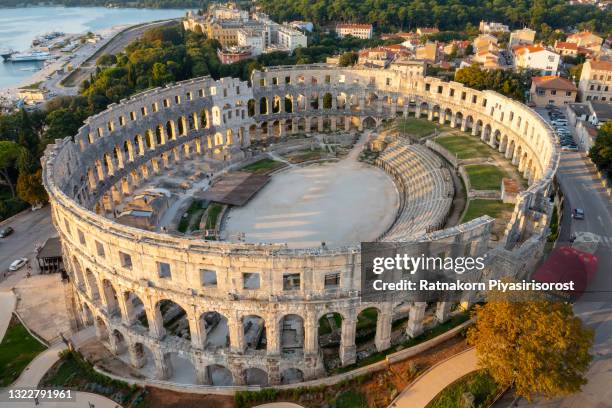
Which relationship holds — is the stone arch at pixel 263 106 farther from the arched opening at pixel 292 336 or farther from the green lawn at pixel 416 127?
the arched opening at pixel 292 336

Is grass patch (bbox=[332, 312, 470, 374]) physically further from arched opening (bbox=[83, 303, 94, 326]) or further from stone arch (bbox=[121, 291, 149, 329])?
arched opening (bbox=[83, 303, 94, 326])

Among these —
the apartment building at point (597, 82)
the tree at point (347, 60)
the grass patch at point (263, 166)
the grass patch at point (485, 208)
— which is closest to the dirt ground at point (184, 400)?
the grass patch at point (485, 208)

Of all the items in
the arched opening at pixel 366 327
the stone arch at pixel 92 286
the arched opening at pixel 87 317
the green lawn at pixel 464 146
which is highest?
the green lawn at pixel 464 146

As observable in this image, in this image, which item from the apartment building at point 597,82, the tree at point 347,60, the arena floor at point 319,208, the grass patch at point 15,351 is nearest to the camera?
the grass patch at point 15,351

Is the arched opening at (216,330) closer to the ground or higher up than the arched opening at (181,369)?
higher up

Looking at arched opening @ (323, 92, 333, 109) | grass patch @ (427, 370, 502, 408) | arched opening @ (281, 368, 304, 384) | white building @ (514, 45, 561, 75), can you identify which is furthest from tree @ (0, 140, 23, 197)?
white building @ (514, 45, 561, 75)

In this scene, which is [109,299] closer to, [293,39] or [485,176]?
[485,176]
